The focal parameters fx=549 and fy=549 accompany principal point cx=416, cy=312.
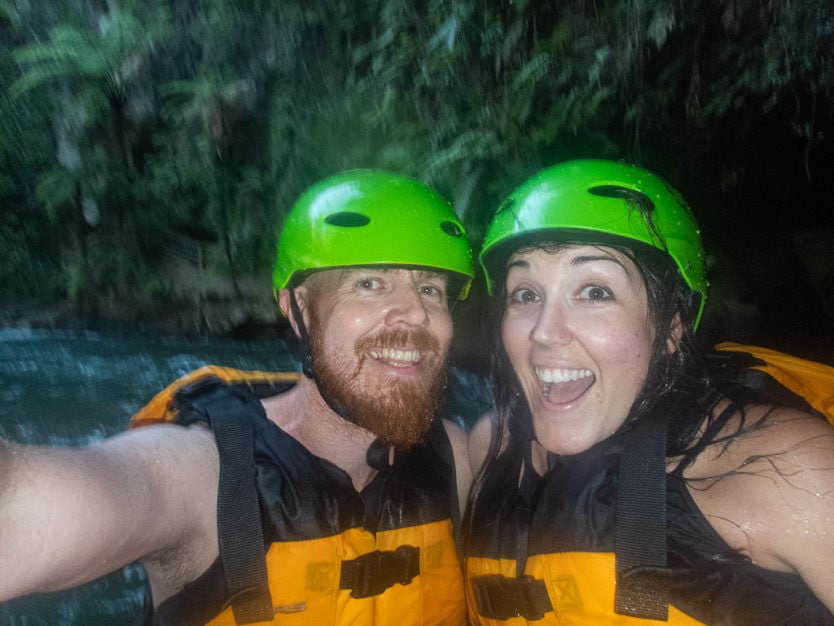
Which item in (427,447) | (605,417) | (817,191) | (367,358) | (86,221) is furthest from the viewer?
(86,221)

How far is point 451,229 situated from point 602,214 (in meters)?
0.95

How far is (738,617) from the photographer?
1841 millimetres

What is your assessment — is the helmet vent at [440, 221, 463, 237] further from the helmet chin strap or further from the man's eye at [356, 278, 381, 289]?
the helmet chin strap

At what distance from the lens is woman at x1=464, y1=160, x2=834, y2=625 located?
1.83 metres

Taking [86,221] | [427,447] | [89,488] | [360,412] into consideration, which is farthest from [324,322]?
[86,221]

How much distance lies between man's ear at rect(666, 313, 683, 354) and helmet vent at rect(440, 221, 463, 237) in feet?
4.00

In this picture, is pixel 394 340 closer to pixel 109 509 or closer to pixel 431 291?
pixel 431 291

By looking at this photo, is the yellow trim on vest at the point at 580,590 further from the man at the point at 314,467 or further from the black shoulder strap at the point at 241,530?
the black shoulder strap at the point at 241,530

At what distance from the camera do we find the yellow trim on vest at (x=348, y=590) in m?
2.30

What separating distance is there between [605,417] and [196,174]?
10.8 metres

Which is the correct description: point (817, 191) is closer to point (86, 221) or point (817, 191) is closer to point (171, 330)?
point (171, 330)

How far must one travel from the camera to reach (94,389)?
892 centimetres

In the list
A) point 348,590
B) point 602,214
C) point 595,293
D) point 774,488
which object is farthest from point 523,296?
point 348,590

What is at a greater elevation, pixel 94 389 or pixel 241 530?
pixel 94 389
